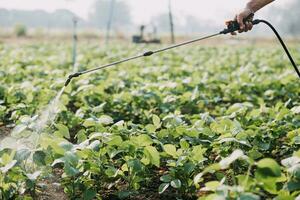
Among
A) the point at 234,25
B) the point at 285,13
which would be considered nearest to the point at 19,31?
the point at 234,25

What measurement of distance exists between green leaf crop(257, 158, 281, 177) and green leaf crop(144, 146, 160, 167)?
3.04 feet

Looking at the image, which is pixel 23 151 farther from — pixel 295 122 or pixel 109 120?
pixel 295 122

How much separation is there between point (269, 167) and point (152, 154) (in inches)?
38.3

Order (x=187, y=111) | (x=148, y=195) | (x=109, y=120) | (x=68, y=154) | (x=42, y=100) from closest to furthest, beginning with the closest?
1. (x=68, y=154)
2. (x=148, y=195)
3. (x=109, y=120)
4. (x=42, y=100)
5. (x=187, y=111)

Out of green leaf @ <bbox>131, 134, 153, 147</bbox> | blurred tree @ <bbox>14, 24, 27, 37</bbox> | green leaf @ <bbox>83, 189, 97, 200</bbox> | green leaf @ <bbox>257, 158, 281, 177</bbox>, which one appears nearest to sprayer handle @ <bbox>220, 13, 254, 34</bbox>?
green leaf @ <bbox>131, 134, 153, 147</bbox>

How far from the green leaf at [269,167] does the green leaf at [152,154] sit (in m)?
0.93

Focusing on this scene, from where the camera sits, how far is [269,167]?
189 cm

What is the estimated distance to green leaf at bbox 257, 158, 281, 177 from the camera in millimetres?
1879

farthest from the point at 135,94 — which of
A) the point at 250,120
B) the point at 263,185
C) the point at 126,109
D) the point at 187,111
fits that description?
the point at 263,185

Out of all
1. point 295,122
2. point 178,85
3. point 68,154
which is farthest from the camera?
point 178,85

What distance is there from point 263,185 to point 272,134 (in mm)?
1592

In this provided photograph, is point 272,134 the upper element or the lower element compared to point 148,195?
upper

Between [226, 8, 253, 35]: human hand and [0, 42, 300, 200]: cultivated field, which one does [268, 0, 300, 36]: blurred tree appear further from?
[226, 8, 253, 35]: human hand

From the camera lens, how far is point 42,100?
185 inches
